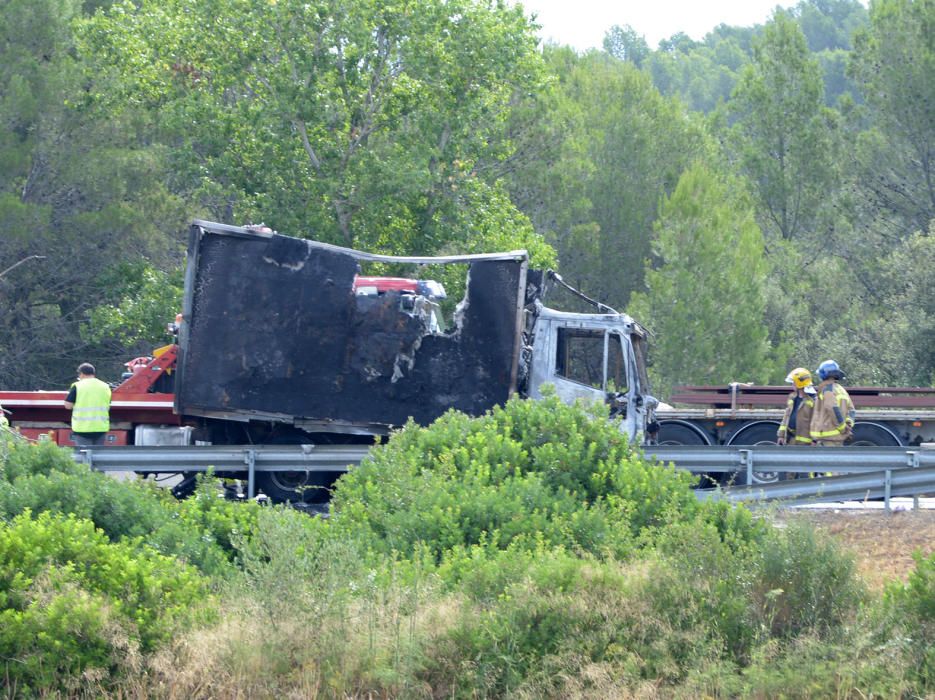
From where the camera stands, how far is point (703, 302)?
104ft

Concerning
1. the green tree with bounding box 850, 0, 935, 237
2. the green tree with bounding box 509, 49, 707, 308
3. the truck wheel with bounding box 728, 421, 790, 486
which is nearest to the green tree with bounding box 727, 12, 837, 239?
the green tree with bounding box 509, 49, 707, 308

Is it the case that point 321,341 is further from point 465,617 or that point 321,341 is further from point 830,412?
point 465,617

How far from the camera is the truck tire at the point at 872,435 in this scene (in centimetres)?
1923

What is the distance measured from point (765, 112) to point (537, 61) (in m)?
21.6

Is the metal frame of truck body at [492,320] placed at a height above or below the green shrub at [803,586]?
above

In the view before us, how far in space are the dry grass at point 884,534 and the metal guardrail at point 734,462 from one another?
10.0 inches

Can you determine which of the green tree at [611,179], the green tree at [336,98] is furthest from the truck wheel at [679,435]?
the green tree at [611,179]

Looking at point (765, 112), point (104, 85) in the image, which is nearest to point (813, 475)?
point (104, 85)

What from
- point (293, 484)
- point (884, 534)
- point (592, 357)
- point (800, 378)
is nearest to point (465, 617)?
point (884, 534)

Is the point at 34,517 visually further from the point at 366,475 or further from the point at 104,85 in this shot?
the point at 104,85

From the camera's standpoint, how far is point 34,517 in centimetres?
827

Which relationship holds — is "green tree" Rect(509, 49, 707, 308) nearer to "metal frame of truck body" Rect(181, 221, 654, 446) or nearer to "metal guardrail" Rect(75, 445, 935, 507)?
"metal frame of truck body" Rect(181, 221, 654, 446)

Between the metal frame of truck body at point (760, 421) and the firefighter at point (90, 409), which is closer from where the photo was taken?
the firefighter at point (90, 409)

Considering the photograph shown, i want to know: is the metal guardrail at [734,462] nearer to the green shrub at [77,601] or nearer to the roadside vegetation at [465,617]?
the roadside vegetation at [465,617]
